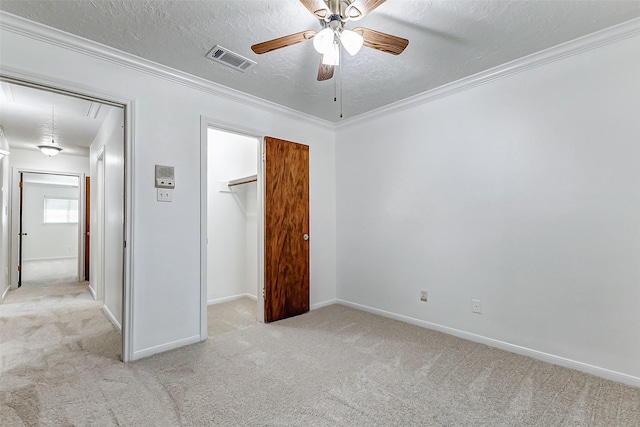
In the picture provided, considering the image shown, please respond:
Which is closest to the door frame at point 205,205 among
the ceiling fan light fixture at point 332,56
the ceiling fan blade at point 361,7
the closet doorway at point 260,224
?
the closet doorway at point 260,224

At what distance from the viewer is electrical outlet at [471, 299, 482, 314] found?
2.71 metres

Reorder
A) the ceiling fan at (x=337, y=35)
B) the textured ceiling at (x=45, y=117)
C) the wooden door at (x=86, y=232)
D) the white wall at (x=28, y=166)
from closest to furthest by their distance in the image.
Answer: the ceiling fan at (x=337, y=35) → the textured ceiling at (x=45, y=117) → the white wall at (x=28, y=166) → the wooden door at (x=86, y=232)

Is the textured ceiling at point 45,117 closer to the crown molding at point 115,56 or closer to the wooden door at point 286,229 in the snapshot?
the crown molding at point 115,56

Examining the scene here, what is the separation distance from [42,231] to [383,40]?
36.8 feet

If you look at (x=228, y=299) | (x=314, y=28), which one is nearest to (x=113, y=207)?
(x=228, y=299)

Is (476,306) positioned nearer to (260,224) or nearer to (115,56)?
(260,224)

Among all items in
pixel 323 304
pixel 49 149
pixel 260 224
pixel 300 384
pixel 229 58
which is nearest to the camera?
pixel 300 384

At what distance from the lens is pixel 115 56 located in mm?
2281

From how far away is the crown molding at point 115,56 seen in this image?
193 cm

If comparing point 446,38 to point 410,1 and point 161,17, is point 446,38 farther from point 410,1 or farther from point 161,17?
point 161,17

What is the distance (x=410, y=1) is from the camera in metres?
1.79

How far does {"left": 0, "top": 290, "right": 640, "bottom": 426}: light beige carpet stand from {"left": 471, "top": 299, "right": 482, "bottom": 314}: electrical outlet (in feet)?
0.97

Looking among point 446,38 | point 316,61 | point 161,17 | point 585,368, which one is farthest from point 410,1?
point 585,368

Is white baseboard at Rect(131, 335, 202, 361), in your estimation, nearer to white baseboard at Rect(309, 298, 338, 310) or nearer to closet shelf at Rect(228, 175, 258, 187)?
white baseboard at Rect(309, 298, 338, 310)
